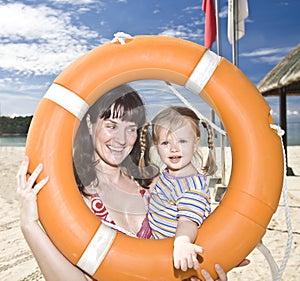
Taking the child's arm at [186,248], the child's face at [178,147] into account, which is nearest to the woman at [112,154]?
the child's face at [178,147]

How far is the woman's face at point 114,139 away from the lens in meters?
1.59

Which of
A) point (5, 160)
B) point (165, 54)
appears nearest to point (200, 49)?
point (165, 54)

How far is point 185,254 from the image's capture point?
1.38m

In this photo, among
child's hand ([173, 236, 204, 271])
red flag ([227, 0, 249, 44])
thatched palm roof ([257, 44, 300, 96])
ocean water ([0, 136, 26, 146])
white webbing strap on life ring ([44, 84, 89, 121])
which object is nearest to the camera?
child's hand ([173, 236, 204, 271])

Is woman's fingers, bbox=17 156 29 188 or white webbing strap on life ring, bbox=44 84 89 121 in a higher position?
white webbing strap on life ring, bbox=44 84 89 121

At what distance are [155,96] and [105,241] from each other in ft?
1.72

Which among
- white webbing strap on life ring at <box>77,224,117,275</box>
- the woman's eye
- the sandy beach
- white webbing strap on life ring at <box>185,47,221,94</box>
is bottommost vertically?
the sandy beach

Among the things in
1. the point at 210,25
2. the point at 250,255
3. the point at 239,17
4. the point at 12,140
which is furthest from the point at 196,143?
the point at 12,140

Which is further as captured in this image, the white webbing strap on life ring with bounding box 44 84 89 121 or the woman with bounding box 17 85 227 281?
the woman with bounding box 17 85 227 281

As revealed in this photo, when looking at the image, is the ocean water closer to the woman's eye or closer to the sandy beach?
the sandy beach

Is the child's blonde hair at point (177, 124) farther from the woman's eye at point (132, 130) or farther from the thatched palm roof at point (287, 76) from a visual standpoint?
the thatched palm roof at point (287, 76)

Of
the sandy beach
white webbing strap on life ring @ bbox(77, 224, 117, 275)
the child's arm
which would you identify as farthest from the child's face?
the sandy beach

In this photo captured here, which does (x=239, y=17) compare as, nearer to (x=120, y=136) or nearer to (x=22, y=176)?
(x=120, y=136)

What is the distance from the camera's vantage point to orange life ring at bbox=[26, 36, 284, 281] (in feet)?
4.70
